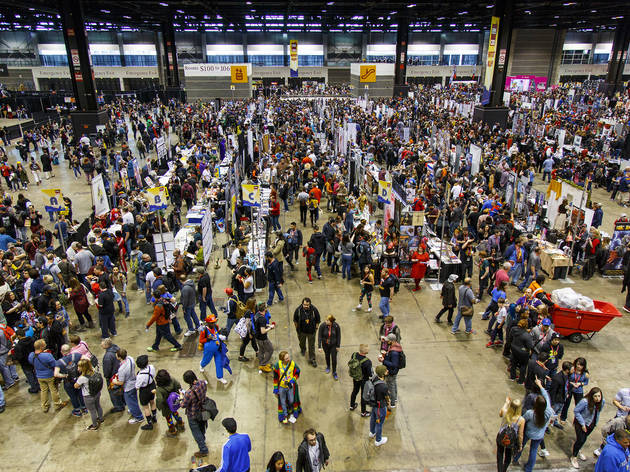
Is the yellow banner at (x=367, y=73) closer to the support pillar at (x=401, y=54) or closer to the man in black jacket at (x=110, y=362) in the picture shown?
the support pillar at (x=401, y=54)

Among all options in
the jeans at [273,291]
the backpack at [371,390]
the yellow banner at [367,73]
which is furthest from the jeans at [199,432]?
the yellow banner at [367,73]

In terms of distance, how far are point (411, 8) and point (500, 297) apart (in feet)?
135

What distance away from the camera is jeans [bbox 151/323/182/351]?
28.8ft

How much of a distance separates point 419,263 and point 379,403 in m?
5.84

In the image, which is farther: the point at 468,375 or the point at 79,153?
the point at 79,153

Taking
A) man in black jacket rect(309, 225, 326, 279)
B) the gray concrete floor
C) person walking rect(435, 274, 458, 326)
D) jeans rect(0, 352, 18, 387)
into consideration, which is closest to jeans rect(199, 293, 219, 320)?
the gray concrete floor

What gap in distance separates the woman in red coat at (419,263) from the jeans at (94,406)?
7.86 meters

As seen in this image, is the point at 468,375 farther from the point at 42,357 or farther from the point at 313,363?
the point at 42,357

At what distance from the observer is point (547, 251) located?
1263 centimetres

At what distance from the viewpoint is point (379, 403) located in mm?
6355

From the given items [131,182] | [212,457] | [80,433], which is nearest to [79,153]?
[131,182]

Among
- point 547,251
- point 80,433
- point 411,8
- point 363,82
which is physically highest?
point 411,8

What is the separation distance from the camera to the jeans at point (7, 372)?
26.0 ft

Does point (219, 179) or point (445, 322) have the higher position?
point (219, 179)
